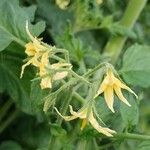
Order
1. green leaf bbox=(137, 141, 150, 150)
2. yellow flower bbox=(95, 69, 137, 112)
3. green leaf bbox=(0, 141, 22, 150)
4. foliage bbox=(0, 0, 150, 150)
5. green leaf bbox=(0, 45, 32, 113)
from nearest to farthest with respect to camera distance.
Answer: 1. yellow flower bbox=(95, 69, 137, 112)
2. foliage bbox=(0, 0, 150, 150)
3. green leaf bbox=(137, 141, 150, 150)
4. green leaf bbox=(0, 45, 32, 113)
5. green leaf bbox=(0, 141, 22, 150)

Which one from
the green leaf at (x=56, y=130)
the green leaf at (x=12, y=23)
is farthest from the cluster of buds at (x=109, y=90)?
the green leaf at (x=12, y=23)

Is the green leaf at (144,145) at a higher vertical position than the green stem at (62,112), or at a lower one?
lower

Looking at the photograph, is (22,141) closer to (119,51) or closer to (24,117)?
(24,117)

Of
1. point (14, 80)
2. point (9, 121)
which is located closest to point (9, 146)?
point (9, 121)

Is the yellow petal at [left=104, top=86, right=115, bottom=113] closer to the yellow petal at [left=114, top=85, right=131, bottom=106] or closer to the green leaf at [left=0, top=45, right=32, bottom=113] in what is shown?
the yellow petal at [left=114, top=85, right=131, bottom=106]

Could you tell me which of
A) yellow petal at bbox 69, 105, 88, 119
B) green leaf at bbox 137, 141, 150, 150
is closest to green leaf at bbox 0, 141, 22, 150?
green leaf at bbox 137, 141, 150, 150

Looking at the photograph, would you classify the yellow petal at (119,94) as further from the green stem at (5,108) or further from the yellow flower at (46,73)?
the green stem at (5,108)
